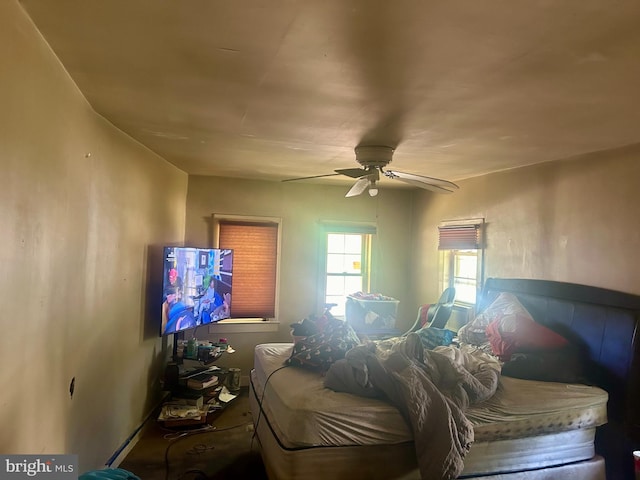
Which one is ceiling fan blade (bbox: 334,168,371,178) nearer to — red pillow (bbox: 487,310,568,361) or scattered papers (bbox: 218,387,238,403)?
red pillow (bbox: 487,310,568,361)

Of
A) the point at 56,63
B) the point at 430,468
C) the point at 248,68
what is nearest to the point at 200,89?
the point at 248,68

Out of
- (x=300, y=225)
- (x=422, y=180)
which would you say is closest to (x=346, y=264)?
(x=300, y=225)

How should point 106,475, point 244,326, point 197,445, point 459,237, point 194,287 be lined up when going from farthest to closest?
1. point 244,326
2. point 459,237
3. point 194,287
4. point 197,445
5. point 106,475

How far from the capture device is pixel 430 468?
2152mm

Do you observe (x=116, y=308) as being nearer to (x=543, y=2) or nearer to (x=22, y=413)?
(x=22, y=413)

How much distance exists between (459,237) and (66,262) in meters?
3.75

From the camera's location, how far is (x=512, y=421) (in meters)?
2.44

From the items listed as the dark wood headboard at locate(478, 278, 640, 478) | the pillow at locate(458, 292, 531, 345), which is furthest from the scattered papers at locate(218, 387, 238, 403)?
the dark wood headboard at locate(478, 278, 640, 478)

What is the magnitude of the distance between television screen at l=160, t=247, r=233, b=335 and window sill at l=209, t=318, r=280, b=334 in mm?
221

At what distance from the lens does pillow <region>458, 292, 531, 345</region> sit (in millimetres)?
3523

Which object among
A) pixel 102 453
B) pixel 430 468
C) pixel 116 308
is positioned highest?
pixel 116 308

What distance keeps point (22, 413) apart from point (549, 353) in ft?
10.4

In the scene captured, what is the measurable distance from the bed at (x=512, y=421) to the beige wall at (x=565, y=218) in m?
0.23

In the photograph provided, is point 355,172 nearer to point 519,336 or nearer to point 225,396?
point 519,336
